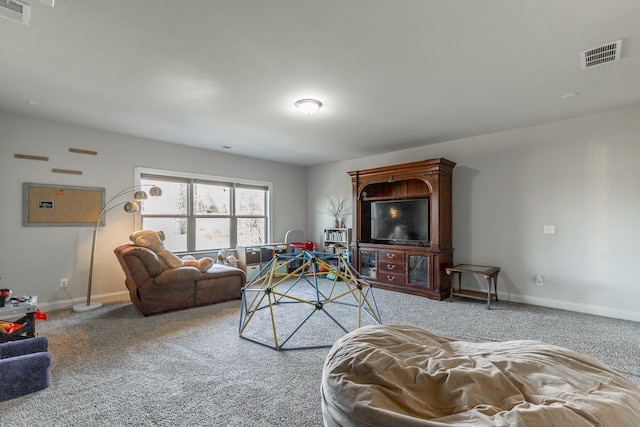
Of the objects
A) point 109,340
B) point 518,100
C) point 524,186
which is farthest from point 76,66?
point 524,186

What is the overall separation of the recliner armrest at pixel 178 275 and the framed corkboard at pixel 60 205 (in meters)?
1.58

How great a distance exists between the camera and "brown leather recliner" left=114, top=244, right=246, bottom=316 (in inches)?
151

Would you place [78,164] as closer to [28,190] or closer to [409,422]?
[28,190]

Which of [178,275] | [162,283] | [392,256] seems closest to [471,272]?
[392,256]

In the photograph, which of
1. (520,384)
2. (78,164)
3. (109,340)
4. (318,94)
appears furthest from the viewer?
(78,164)

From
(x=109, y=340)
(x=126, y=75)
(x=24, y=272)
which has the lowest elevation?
(x=109, y=340)

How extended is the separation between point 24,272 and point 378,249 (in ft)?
17.0

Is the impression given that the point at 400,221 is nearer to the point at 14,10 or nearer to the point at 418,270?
the point at 418,270

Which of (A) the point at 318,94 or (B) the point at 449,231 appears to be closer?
(A) the point at 318,94

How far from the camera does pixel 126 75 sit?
114 inches

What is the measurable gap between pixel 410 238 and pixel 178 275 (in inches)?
145

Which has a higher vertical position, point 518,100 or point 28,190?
point 518,100

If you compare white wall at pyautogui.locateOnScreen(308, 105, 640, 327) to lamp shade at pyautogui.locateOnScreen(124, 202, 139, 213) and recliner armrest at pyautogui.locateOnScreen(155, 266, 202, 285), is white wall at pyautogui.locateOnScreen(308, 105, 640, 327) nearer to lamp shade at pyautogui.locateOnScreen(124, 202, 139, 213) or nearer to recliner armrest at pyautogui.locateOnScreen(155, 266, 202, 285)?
recliner armrest at pyautogui.locateOnScreen(155, 266, 202, 285)

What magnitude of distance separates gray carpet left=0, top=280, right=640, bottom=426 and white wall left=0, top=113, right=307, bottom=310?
494 millimetres
